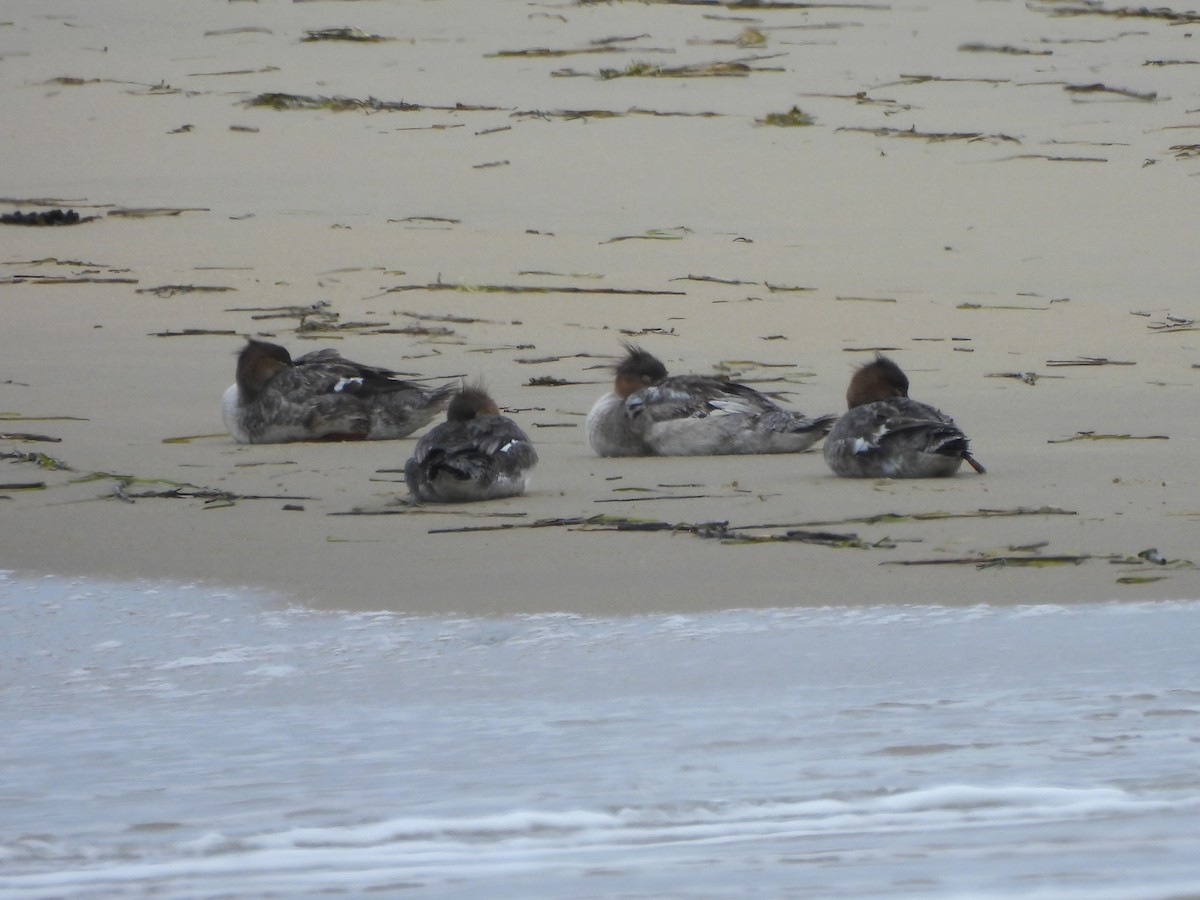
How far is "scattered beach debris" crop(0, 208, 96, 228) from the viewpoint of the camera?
11.6 m

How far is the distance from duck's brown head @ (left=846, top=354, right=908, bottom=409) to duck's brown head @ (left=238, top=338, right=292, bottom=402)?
2219 mm

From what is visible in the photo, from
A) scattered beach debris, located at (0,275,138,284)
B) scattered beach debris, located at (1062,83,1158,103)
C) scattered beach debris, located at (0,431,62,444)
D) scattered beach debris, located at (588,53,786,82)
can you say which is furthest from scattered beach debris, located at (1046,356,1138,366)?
scattered beach debris, located at (588,53,786,82)

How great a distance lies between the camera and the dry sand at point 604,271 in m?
5.47

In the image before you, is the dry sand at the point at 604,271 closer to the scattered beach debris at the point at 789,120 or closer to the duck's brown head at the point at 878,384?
the scattered beach debris at the point at 789,120

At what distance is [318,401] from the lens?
785cm

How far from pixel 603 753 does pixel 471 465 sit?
2684 millimetres

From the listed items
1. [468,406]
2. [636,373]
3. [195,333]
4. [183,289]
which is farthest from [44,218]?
[468,406]

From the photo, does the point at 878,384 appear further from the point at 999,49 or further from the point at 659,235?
the point at 999,49

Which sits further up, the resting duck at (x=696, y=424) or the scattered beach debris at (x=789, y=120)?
the scattered beach debris at (x=789, y=120)

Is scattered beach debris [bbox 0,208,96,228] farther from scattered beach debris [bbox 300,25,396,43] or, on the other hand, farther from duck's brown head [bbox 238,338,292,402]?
scattered beach debris [bbox 300,25,396,43]

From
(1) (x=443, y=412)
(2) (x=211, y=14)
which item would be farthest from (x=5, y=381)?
(2) (x=211, y=14)

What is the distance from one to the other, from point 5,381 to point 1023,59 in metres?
9.58

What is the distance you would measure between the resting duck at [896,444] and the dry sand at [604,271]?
109mm

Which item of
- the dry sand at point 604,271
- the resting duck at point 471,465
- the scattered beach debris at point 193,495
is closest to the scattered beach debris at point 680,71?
the dry sand at point 604,271
